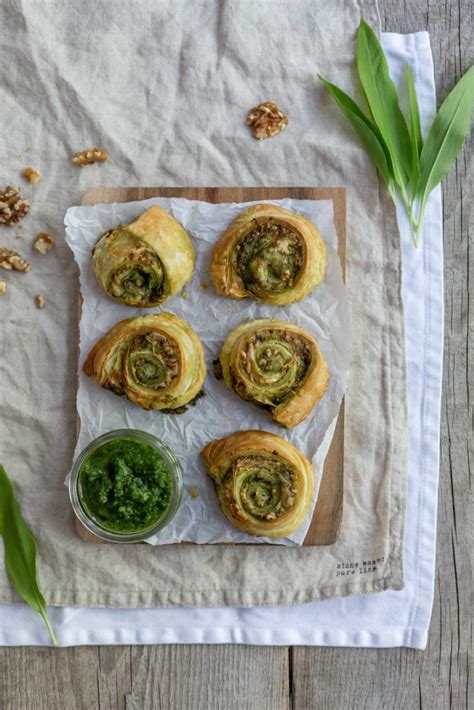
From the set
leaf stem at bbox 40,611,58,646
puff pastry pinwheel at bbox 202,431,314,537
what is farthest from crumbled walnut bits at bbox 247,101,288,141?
leaf stem at bbox 40,611,58,646

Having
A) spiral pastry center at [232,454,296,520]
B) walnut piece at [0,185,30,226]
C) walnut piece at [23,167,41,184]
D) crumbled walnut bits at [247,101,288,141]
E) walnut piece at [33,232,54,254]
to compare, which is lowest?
spiral pastry center at [232,454,296,520]

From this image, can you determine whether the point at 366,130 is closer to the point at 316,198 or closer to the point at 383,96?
the point at 383,96

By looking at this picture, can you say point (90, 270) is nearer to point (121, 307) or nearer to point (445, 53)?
point (121, 307)

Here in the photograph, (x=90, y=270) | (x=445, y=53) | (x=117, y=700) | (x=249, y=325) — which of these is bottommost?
(x=117, y=700)

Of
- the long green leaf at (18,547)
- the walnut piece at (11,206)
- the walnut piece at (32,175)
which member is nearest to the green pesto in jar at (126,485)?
the long green leaf at (18,547)

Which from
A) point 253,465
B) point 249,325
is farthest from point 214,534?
point 249,325

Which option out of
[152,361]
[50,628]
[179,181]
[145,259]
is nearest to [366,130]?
[179,181]

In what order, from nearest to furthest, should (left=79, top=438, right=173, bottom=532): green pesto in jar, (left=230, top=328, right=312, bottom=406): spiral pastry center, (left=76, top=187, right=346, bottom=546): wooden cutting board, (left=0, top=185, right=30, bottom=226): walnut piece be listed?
(left=79, top=438, right=173, bottom=532): green pesto in jar, (left=230, top=328, right=312, bottom=406): spiral pastry center, (left=76, top=187, right=346, bottom=546): wooden cutting board, (left=0, top=185, right=30, bottom=226): walnut piece

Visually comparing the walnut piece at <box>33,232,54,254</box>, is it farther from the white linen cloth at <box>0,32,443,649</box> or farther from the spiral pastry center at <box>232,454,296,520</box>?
the white linen cloth at <box>0,32,443,649</box>
